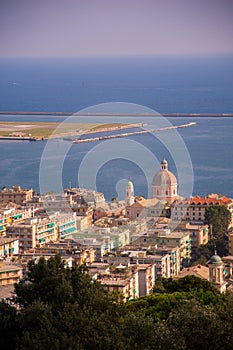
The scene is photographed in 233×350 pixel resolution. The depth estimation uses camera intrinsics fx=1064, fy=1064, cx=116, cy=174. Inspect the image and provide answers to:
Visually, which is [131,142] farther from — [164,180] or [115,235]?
[115,235]

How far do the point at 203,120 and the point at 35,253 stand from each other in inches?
1204

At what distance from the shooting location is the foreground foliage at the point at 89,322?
5.55 m

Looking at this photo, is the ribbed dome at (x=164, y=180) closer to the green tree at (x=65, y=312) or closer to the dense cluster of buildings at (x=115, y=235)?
the dense cluster of buildings at (x=115, y=235)

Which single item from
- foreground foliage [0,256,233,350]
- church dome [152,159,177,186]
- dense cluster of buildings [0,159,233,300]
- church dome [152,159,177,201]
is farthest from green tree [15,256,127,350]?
church dome [152,159,177,186]

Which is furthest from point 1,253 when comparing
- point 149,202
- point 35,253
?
point 149,202

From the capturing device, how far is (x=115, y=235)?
12570 mm

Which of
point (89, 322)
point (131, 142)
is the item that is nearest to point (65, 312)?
point (89, 322)

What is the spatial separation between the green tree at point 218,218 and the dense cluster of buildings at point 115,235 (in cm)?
17

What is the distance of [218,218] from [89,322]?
888cm

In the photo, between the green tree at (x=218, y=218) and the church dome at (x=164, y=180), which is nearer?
the green tree at (x=218, y=218)

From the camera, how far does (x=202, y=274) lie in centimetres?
1096

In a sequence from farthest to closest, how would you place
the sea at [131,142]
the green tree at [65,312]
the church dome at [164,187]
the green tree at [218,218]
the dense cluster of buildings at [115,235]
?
the sea at [131,142] < the church dome at [164,187] < the green tree at [218,218] < the dense cluster of buildings at [115,235] < the green tree at [65,312]

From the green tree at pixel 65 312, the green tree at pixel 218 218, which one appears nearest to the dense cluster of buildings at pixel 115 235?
the green tree at pixel 218 218

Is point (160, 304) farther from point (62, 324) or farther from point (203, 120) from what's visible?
Result: point (203, 120)
